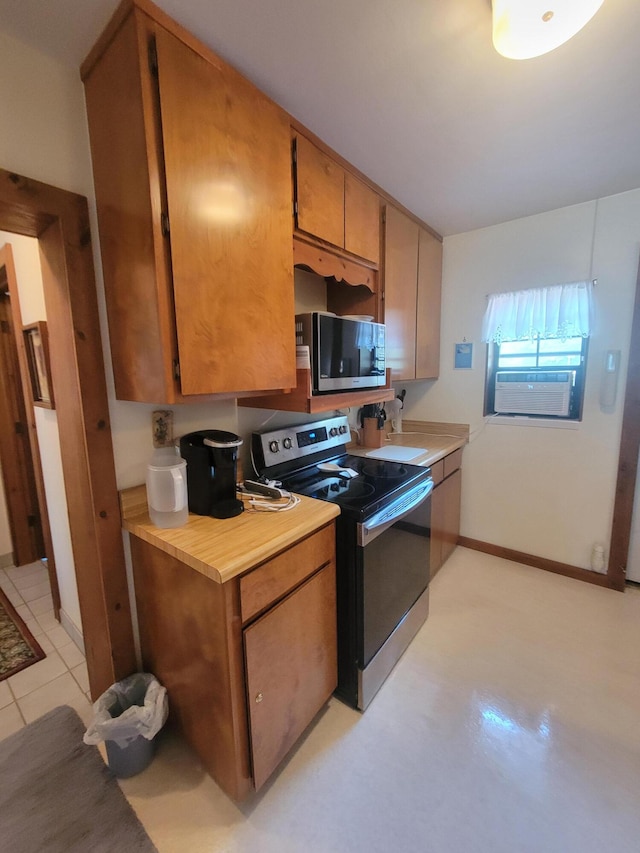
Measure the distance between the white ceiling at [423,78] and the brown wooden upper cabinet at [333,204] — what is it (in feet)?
0.30

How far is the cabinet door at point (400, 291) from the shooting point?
6.91ft

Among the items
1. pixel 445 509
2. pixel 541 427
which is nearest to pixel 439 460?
pixel 445 509

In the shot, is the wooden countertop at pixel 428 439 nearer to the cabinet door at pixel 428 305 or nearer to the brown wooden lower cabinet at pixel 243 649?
the cabinet door at pixel 428 305

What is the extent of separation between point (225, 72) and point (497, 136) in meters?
1.16

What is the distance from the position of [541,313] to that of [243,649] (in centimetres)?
261

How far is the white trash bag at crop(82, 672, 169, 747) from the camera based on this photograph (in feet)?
3.99

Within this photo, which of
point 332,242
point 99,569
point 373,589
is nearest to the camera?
point 99,569

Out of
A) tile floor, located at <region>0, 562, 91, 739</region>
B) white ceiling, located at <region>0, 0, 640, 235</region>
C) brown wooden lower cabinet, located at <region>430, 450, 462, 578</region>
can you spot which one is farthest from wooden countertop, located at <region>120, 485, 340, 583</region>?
white ceiling, located at <region>0, 0, 640, 235</region>

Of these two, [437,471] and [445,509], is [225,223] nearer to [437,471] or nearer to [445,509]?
[437,471]

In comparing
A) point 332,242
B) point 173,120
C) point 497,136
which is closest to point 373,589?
point 332,242

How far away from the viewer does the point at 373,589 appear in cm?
149

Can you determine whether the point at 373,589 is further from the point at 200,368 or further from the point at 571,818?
the point at 200,368

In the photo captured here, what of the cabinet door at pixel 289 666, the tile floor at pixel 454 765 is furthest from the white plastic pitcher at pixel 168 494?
the tile floor at pixel 454 765

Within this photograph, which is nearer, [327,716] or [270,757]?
[270,757]
